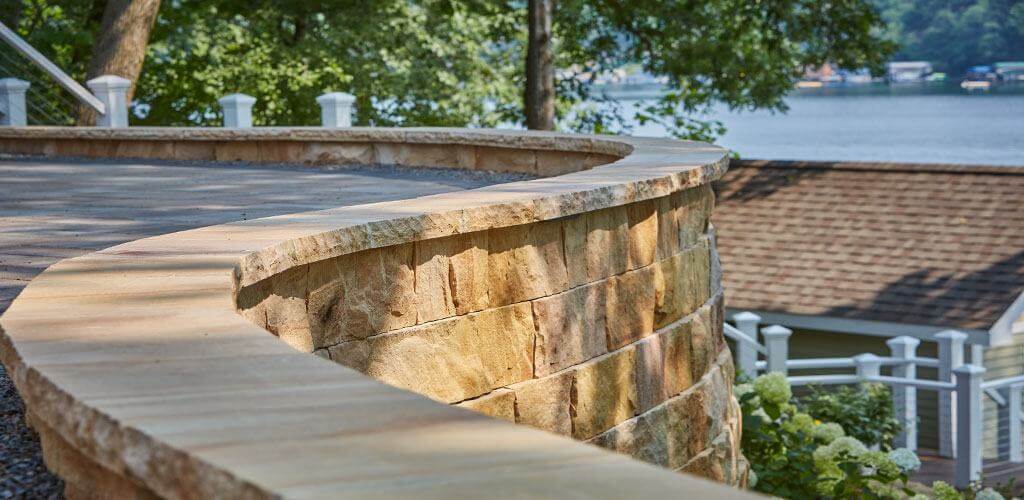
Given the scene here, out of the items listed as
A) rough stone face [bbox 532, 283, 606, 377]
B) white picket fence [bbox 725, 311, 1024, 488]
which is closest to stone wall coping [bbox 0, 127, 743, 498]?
rough stone face [bbox 532, 283, 606, 377]

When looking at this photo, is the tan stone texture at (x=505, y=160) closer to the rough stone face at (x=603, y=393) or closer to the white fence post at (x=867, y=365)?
the rough stone face at (x=603, y=393)

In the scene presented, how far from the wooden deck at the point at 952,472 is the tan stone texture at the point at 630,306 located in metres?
8.34

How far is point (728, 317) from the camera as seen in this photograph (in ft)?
55.6

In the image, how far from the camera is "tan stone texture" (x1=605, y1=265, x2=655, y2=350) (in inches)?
190

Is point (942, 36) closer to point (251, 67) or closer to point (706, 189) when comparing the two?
point (251, 67)

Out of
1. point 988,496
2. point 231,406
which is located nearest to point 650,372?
point 231,406

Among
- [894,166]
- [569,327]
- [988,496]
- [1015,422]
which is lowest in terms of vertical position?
[1015,422]

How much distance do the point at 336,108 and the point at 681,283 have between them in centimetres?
752

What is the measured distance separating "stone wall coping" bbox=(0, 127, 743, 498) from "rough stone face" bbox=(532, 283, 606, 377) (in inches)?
41.7

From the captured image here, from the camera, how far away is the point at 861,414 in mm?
11008

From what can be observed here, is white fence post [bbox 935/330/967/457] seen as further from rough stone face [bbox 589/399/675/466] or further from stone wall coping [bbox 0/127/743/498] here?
stone wall coping [bbox 0/127/743/498]

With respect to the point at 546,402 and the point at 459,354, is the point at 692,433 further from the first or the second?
the point at 459,354

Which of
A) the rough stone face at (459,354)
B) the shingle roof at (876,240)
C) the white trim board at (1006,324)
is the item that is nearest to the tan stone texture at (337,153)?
the rough stone face at (459,354)

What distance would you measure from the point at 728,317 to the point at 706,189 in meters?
11.4
